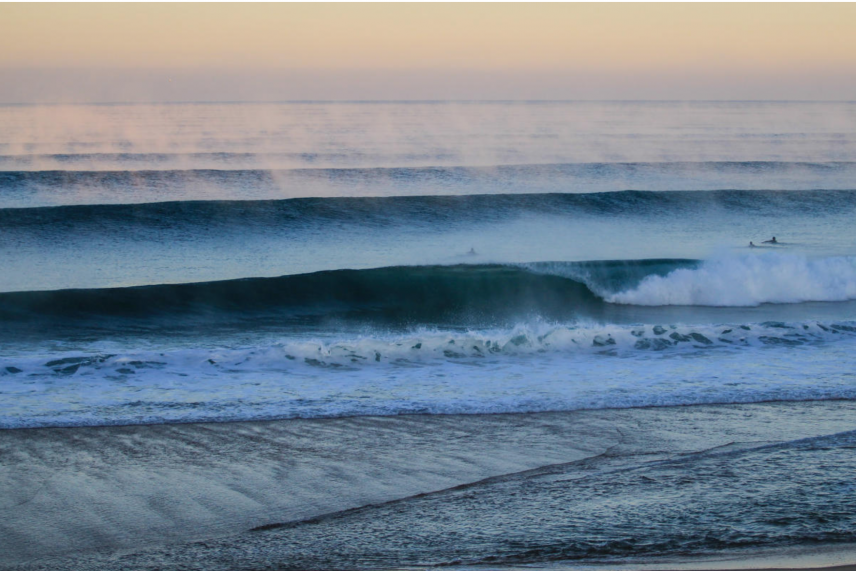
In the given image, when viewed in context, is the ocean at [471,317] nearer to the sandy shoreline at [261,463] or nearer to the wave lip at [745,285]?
the wave lip at [745,285]

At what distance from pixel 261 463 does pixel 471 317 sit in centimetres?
734

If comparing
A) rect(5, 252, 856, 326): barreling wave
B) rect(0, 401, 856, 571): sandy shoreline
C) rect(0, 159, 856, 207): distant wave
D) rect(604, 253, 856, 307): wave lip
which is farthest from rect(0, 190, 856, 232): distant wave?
rect(0, 401, 856, 571): sandy shoreline

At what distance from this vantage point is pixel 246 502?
4.45 meters

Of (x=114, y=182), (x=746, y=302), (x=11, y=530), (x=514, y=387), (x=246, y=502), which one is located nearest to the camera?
(x=11, y=530)

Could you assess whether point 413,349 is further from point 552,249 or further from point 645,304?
point 552,249

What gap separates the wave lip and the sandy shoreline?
6.82 m

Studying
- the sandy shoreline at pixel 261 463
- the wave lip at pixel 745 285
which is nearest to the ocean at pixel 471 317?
the wave lip at pixel 745 285

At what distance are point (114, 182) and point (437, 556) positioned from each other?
2391cm

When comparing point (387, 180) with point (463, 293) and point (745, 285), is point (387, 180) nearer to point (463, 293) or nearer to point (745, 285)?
point (463, 293)

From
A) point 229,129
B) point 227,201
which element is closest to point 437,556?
point 227,201

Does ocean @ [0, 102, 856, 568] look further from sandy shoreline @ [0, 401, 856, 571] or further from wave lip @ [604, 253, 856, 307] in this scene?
sandy shoreline @ [0, 401, 856, 571]

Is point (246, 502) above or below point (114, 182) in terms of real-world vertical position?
below

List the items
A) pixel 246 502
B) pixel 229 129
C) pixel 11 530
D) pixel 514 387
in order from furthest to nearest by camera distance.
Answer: pixel 229 129
pixel 514 387
pixel 246 502
pixel 11 530

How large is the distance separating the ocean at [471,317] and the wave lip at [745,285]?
0.05 m
